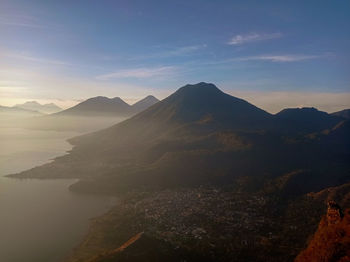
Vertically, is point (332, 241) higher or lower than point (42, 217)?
higher

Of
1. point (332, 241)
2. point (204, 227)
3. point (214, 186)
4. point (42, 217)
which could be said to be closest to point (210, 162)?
point (214, 186)

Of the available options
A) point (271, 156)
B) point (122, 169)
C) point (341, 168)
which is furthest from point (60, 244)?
point (341, 168)

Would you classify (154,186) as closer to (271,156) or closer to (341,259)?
(271,156)

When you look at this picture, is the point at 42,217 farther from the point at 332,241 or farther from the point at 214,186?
the point at 332,241

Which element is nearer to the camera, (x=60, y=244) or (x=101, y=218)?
(x=60, y=244)

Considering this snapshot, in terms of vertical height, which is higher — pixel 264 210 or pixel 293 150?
pixel 293 150
